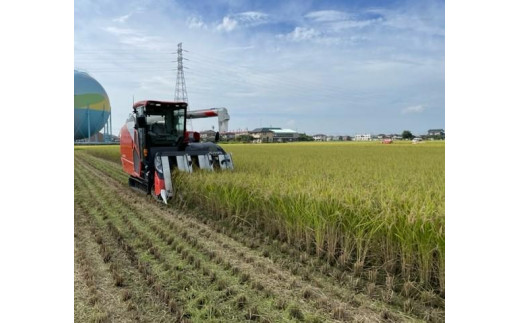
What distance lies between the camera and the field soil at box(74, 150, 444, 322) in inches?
119

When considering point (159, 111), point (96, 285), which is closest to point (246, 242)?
point (96, 285)

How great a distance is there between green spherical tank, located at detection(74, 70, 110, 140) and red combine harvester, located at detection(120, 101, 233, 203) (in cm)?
3381

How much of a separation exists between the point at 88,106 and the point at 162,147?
36.0 metres

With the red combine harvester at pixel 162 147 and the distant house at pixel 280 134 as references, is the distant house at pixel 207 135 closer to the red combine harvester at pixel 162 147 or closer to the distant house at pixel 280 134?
the red combine harvester at pixel 162 147

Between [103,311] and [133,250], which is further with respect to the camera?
[133,250]

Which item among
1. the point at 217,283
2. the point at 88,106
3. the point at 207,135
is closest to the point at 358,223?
the point at 217,283

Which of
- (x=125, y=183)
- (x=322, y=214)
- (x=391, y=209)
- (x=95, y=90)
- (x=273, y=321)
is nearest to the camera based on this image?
(x=273, y=321)

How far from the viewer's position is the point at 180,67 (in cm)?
900

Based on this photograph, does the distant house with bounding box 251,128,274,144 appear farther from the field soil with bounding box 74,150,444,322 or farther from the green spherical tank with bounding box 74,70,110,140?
the field soil with bounding box 74,150,444,322

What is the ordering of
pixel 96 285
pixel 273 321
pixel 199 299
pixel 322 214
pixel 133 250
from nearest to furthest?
pixel 273 321, pixel 199 299, pixel 96 285, pixel 322 214, pixel 133 250

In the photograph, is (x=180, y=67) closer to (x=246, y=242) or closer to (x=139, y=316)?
(x=246, y=242)

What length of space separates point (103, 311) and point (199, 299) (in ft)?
2.89

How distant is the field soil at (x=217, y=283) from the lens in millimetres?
3031

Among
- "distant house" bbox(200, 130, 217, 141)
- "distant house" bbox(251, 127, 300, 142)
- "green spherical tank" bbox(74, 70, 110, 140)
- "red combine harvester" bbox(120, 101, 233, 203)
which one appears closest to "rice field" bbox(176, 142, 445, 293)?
"red combine harvester" bbox(120, 101, 233, 203)
